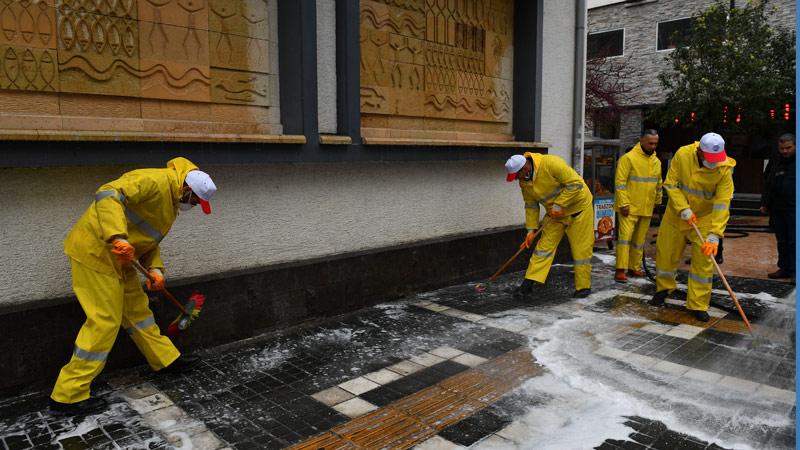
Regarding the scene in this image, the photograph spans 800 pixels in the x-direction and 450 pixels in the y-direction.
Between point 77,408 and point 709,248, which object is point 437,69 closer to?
point 709,248

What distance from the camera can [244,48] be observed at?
5430 millimetres

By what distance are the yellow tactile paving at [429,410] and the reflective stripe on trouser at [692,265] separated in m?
2.24

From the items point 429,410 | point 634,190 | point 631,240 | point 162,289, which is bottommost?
point 429,410

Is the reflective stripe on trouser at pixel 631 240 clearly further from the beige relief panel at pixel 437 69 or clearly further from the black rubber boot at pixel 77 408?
the black rubber boot at pixel 77 408

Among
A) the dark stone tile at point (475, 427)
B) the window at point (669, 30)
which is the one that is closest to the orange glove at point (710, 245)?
the dark stone tile at point (475, 427)

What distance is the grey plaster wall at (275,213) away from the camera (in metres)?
4.11

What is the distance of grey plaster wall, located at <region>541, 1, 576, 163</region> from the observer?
8.57m

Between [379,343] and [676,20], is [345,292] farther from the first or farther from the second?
[676,20]

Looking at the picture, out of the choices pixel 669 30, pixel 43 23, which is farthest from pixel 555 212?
pixel 669 30

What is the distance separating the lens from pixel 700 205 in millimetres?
5945

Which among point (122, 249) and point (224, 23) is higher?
point (224, 23)

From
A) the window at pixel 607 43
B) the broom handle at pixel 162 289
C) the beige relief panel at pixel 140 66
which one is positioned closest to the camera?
the broom handle at pixel 162 289

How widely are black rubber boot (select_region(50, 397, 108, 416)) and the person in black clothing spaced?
25.9 ft

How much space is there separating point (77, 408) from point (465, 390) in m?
2.48
